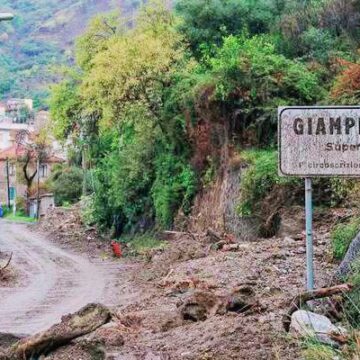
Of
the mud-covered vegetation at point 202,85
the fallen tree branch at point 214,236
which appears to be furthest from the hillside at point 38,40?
the fallen tree branch at point 214,236

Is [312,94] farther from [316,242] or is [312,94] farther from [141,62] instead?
[316,242]

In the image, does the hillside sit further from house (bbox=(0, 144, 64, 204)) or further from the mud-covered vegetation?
the mud-covered vegetation

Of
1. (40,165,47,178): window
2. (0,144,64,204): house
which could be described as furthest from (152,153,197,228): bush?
(40,165,47,178): window

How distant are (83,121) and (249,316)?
121 feet

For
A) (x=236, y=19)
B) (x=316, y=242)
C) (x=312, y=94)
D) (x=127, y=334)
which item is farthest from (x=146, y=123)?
(x=127, y=334)

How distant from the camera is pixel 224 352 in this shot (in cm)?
672

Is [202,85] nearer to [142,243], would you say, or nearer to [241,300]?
[142,243]

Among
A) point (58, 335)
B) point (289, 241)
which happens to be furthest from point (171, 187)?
point (58, 335)

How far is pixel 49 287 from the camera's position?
23125mm

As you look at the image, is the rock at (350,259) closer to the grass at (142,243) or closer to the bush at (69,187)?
the grass at (142,243)

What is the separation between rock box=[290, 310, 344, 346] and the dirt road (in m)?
6.73

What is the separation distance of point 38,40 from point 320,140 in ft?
583

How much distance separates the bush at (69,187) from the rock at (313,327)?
6287cm

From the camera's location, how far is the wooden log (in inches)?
313
